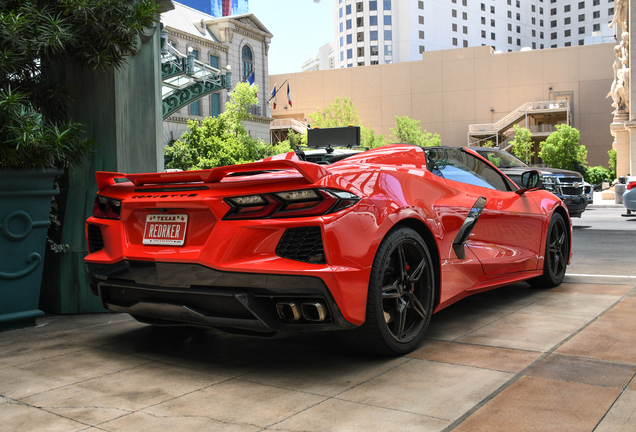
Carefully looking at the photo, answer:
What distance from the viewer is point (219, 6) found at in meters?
79.7

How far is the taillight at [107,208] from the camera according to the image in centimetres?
364

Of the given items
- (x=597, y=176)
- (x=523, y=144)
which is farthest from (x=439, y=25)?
(x=597, y=176)

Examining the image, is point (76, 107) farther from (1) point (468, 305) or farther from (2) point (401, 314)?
(1) point (468, 305)

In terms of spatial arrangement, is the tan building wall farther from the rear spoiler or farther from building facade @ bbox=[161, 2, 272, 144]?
the rear spoiler

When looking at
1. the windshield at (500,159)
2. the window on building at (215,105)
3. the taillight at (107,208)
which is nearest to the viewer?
the taillight at (107,208)

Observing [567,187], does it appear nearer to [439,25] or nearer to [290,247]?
[290,247]

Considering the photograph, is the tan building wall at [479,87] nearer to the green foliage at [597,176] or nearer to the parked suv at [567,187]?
the green foliage at [597,176]

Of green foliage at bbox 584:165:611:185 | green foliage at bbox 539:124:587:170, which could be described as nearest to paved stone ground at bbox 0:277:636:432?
green foliage at bbox 584:165:611:185

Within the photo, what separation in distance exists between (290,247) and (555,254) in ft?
12.2

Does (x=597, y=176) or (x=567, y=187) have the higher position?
(x=597, y=176)

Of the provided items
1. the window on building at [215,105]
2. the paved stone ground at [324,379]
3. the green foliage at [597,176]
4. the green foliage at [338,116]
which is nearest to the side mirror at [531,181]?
the paved stone ground at [324,379]

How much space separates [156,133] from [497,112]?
72.8 meters

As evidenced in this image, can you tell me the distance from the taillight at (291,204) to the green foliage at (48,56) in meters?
1.85

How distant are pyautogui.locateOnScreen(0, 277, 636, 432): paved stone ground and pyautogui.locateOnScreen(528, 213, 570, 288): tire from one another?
104 cm
